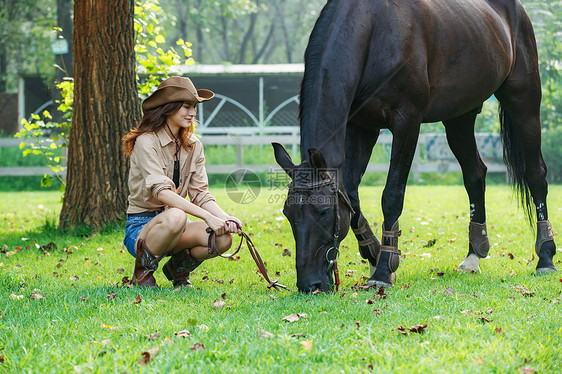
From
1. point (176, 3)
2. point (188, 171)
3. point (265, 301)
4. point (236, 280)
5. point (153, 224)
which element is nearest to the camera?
point (265, 301)

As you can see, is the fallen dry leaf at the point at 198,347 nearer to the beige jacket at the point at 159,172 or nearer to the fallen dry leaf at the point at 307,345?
the fallen dry leaf at the point at 307,345

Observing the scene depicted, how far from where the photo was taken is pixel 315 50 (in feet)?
13.4

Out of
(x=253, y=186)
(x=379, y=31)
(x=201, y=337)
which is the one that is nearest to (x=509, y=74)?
(x=379, y=31)

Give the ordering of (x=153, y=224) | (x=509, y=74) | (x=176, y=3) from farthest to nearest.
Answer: (x=176, y=3)
(x=509, y=74)
(x=153, y=224)

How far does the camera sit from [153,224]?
400cm

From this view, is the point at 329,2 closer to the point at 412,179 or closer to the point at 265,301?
the point at 265,301

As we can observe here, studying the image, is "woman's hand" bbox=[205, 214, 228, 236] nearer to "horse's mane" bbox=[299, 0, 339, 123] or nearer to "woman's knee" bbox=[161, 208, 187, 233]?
"woman's knee" bbox=[161, 208, 187, 233]

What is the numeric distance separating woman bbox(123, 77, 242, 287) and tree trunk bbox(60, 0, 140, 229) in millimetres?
2687

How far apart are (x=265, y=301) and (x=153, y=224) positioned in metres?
0.95

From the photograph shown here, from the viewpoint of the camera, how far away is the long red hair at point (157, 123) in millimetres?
4074

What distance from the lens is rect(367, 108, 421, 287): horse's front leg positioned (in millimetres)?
4215

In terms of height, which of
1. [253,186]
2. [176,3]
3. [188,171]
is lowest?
[253,186]

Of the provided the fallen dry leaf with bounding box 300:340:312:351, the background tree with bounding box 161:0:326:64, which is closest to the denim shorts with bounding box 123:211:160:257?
the fallen dry leaf with bounding box 300:340:312:351

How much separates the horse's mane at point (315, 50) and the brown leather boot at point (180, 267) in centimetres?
130
